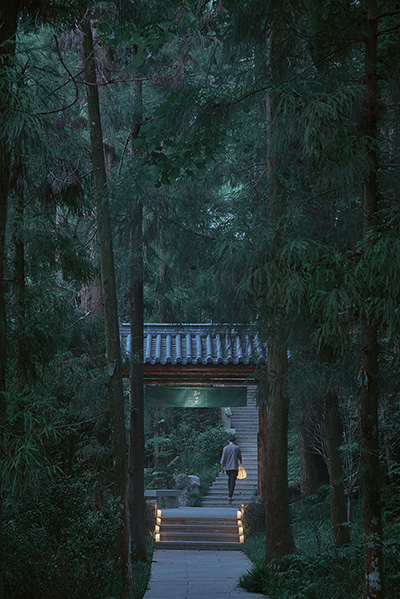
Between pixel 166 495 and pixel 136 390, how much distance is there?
577cm

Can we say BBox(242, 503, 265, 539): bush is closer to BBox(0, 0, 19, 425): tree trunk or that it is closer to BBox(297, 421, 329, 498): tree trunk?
BBox(297, 421, 329, 498): tree trunk

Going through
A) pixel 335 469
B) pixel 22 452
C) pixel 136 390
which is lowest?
pixel 335 469

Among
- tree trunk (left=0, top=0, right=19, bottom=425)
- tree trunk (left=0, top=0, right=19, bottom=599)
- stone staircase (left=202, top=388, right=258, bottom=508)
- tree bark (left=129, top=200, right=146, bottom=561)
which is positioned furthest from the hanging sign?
tree trunk (left=0, top=0, right=19, bottom=425)

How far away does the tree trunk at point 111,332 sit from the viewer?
7125 mm

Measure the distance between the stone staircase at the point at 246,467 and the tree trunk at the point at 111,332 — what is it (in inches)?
309

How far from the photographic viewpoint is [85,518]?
7.87m

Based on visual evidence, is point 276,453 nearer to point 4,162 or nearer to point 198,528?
point 4,162

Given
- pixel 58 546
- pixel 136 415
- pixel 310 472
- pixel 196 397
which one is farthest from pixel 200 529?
pixel 58 546

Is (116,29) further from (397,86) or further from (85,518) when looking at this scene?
(85,518)

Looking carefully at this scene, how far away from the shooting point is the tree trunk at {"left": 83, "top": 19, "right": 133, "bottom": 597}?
281 inches

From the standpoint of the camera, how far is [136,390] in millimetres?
10961

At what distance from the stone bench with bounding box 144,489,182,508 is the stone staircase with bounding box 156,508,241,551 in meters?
1.35

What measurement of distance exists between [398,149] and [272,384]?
10.4ft

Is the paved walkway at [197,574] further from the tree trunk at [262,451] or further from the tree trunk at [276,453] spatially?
the tree trunk at [262,451]
